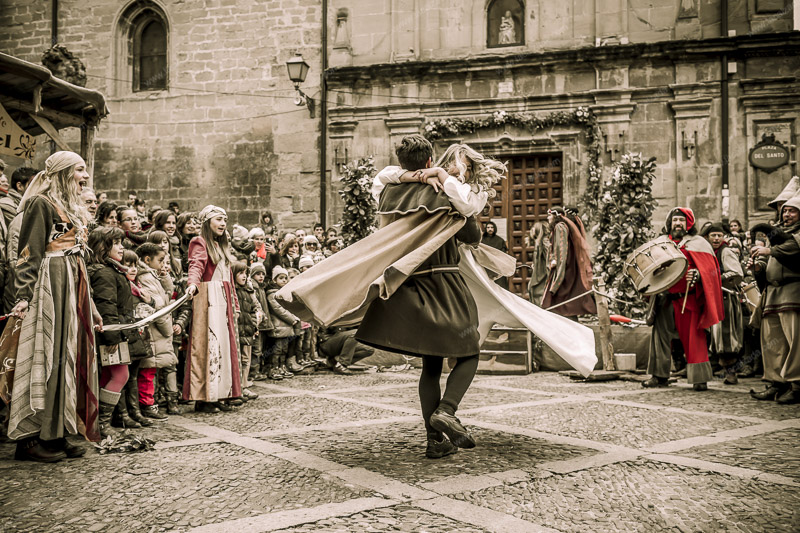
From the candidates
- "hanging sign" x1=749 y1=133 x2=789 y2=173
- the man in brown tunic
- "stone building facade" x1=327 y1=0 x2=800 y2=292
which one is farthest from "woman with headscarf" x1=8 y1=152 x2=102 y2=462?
"hanging sign" x1=749 y1=133 x2=789 y2=173

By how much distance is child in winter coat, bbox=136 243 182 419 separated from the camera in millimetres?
6598

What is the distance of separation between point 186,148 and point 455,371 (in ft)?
55.1

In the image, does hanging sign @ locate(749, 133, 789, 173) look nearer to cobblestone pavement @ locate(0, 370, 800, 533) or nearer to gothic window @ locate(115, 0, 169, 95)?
cobblestone pavement @ locate(0, 370, 800, 533)

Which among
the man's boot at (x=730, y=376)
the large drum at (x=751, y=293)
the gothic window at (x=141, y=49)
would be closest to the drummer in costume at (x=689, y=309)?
the man's boot at (x=730, y=376)

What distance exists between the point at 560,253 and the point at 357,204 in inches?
263

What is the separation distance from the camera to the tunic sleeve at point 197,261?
6938 millimetres

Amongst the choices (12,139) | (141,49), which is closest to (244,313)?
(12,139)

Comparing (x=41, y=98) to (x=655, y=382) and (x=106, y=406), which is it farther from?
(x=655, y=382)

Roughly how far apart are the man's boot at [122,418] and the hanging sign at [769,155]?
555 inches

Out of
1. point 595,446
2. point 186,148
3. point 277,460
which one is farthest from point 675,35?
point 277,460

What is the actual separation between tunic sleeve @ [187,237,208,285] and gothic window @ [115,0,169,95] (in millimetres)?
15054

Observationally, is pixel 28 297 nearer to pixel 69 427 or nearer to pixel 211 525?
pixel 69 427

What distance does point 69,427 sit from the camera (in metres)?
5.00

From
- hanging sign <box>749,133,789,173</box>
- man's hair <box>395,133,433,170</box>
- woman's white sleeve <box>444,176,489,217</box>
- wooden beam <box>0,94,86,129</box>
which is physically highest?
hanging sign <box>749,133,789,173</box>
